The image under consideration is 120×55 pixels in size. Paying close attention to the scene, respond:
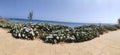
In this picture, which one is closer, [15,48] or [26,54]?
[26,54]

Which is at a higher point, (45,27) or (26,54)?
(45,27)

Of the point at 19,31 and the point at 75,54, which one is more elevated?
the point at 19,31

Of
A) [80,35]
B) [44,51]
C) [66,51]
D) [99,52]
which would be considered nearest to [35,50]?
[44,51]

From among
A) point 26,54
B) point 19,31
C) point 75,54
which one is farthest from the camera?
point 19,31

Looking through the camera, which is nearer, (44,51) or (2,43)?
(44,51)

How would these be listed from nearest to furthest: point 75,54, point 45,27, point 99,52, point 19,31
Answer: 1. point 75,54
2. point 99,52
3. point 19,31
4. point 45,27

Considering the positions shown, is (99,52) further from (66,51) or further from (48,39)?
(48,39)

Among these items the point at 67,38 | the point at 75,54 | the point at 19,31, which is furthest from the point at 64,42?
the point at 19,31

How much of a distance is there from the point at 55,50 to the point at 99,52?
151cm

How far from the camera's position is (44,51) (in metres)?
5.30

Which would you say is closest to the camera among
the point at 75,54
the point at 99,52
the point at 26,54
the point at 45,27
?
the point at 26,54

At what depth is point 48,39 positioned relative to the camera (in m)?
6.56

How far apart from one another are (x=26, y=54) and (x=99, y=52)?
2.46 m

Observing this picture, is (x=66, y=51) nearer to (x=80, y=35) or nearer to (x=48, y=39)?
(x=48, y=39)
